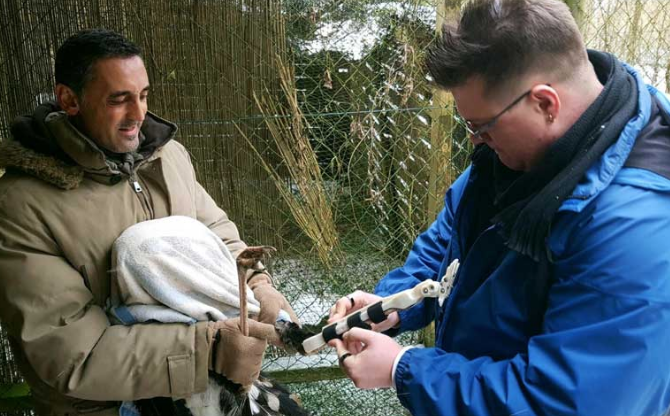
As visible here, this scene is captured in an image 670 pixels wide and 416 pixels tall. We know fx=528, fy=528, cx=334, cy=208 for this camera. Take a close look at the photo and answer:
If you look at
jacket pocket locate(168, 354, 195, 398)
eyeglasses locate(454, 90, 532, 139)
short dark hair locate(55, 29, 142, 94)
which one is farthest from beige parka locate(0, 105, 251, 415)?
eyeglasses locate(454, 90, 532, 139)

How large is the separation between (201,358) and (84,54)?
0.97 meters

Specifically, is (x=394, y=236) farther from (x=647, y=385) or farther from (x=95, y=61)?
(x=647, y=385)

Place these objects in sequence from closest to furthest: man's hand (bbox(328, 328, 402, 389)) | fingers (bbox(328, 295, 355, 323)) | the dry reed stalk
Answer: man's hand (bbox(328, 328, 402, 389)), fingers (bbox(328, 295, 355, 323)), the dry reed stalk

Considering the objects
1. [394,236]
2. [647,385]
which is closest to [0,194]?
[647,385]

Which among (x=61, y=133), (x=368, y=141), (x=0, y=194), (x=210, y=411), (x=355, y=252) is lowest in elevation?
(x=355, y=252)

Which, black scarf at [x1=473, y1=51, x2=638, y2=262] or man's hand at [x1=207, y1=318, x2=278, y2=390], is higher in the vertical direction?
black scarf at [x1=473, y1=51, x2=638, y2=262]

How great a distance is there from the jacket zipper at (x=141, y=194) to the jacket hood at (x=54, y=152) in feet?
0.16

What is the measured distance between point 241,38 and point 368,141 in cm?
88

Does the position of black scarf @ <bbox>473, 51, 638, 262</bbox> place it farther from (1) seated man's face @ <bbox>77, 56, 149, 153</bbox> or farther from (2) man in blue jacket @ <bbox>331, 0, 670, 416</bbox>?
(1) seated man's face @ <bbox>77, 56, 149, 153</bbox>

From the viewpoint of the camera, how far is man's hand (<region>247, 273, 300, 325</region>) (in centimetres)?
163

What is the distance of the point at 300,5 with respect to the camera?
2.79 meters

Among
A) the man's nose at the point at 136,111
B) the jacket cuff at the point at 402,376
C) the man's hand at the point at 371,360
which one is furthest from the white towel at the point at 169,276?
the jacket cuff at the point at 402,376

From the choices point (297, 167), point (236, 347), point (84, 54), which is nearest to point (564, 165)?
point (236, 347)

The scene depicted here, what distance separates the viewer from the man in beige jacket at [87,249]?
142 centimetres
